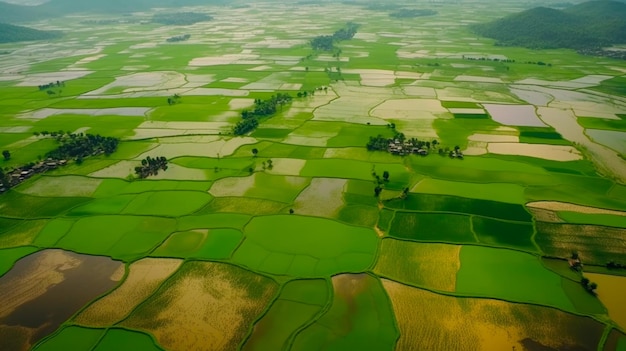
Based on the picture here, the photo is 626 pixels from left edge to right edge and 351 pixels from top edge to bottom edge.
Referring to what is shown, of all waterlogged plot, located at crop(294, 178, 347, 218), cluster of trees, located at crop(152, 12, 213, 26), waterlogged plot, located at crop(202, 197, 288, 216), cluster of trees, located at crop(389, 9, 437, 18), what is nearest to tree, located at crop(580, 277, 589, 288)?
waterlogged plot, located at crop(294, 178, 347, 218)

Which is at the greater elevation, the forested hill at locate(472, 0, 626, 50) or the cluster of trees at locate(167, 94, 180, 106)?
the forested hill at locate(472, 0, 626, 50)

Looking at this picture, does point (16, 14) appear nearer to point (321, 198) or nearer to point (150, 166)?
point (150, 166)

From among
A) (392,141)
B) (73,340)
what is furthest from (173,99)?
(73,340)

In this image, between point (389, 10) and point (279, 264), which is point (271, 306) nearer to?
point (279, 264)

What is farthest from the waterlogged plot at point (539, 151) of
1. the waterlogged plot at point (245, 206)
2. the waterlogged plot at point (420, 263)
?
the waterlogged plot at point (245, 206)

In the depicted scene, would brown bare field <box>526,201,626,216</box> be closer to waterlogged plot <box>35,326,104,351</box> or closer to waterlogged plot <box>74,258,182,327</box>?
waterlogged plot <box>74,258,182,327</box>

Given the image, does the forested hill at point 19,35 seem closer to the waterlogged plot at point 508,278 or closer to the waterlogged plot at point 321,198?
the waterlogged plot at point 321,198
